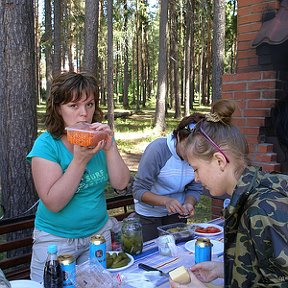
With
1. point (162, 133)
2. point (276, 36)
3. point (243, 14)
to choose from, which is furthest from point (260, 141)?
point (162, 133)

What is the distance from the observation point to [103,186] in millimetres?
2352

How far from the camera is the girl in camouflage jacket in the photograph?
132 centimetres

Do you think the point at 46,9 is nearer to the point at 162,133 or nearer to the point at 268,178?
the point at 162,133

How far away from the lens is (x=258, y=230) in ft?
4.38

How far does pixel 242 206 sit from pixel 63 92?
1253mm

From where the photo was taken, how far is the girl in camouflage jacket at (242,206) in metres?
1.32

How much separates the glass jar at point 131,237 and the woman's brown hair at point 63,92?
26.3 inches

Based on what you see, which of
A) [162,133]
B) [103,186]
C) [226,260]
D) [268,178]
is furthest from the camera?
[162,133]

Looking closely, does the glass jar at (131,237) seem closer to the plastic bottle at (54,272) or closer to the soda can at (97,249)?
the soda can at (97,249)

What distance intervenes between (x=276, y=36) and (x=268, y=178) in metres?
2.50

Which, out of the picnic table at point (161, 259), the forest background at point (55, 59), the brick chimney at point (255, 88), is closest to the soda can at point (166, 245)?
the picnic table at point (161, 259)

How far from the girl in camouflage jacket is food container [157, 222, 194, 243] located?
2.09 feet

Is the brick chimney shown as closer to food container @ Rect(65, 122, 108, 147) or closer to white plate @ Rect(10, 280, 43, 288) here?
food container @ Rect(65, 122, 108, 147)

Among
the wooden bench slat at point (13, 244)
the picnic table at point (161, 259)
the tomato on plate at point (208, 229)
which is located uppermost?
the tomato on plate at point (208, 229)
